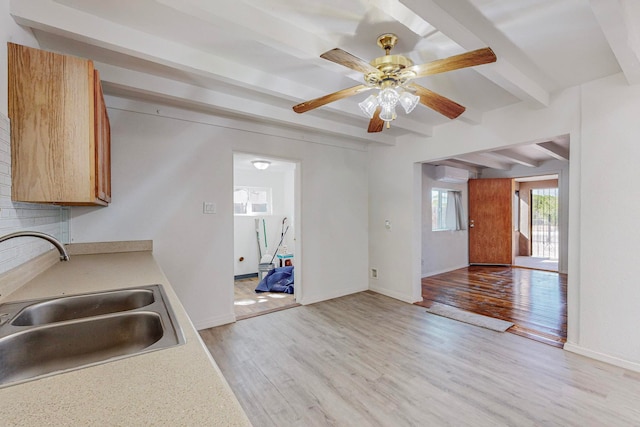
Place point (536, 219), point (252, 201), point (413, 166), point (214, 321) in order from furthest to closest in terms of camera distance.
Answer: point (536, 219) < point (252, 201) < point (413, 166) < point (214, 321)

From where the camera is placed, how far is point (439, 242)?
607 cm

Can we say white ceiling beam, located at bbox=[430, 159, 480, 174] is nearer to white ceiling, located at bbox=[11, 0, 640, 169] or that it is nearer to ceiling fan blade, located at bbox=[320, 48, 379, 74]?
white ceiling, located at bbox=[11, 0, 640, 169]

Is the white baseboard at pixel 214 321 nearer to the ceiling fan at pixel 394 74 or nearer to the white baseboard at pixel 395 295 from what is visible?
the white baseboard at pixel 395 295

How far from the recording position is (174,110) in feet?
9.71

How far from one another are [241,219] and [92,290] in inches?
170

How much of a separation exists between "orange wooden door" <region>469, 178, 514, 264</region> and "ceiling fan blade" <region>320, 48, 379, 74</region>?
19.8 feet

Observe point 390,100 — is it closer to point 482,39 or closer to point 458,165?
point 482,39

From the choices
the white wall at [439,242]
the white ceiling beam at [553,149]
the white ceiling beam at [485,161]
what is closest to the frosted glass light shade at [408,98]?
the white ceiling beam at [553,149]

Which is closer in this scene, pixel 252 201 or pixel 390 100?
pixel 390 100

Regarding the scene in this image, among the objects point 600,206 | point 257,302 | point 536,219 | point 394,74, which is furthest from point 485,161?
point 257,302

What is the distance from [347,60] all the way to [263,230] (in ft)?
15.1

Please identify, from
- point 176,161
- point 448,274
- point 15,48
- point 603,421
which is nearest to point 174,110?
point 176,161

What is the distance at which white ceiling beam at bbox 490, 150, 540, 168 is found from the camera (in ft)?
16.5

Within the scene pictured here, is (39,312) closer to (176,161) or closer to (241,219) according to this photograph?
(176,161)
